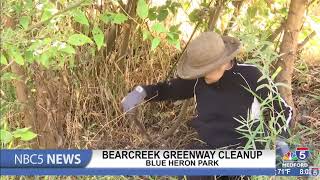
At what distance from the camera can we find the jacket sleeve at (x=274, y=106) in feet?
8.66

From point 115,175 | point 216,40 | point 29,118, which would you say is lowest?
point 115,175

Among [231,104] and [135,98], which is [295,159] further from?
[135,98]

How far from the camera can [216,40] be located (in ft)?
9.29

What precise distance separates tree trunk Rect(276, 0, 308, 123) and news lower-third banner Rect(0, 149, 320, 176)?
71 cm

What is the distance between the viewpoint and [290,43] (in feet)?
10.7

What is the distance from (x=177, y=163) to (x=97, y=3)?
3.36ft

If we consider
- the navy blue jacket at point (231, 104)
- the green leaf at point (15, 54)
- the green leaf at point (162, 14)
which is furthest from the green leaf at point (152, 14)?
the green leaf at point (15, 54)

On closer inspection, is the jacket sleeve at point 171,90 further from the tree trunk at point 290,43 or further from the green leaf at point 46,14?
the green leaf at point 46,14

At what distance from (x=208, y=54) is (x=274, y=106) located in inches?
14.7

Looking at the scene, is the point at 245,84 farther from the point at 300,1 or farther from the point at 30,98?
the point at 30,98

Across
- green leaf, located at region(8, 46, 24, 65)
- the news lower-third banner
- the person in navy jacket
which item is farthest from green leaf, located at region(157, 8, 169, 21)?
green leaf, located at region(8, 46, 24, 65)

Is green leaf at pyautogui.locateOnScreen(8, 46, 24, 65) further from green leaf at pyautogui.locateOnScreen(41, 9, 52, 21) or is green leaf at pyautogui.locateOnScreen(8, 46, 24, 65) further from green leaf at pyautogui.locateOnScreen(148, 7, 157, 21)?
green leaf at pyautogui.locateOnScreen(148, 7, 157, 21)

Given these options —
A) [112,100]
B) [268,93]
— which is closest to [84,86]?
[112,100]

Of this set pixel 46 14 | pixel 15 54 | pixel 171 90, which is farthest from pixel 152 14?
pixel 15 54
